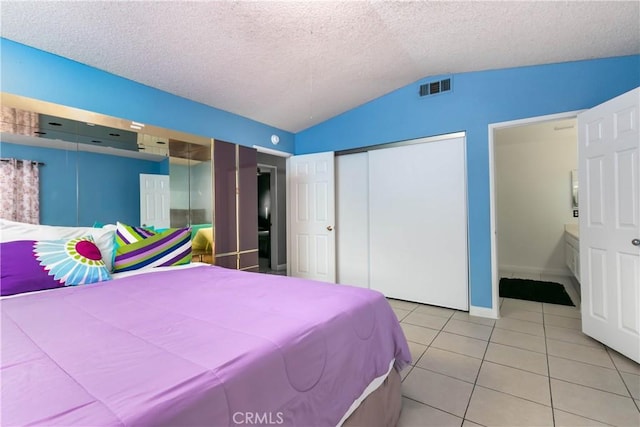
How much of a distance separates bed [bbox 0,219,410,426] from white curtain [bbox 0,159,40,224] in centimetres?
36

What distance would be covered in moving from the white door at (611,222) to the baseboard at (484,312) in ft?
2.37

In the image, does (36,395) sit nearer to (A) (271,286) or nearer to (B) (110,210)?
(A) (271,286)

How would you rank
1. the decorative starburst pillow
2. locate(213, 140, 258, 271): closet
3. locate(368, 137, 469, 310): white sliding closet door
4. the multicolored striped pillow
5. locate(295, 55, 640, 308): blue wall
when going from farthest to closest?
locate(368, 137, 469, 310): white sliding closet door → locate(213, 140, 258, 271): closet → locate(295, 55, 640, 308): blue wall → the multicolored striped pillow → the decorative starburst pillow

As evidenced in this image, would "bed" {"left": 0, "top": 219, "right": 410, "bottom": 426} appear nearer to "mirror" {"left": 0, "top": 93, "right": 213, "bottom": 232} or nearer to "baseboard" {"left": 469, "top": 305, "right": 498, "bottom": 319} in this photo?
"mirror" {"left": 0, "top": 93, "right": 213, "bottom": 232}

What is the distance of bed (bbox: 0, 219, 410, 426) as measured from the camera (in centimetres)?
64

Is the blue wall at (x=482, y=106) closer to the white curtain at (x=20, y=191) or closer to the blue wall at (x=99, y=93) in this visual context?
the blue wall at (x=99, y=93)

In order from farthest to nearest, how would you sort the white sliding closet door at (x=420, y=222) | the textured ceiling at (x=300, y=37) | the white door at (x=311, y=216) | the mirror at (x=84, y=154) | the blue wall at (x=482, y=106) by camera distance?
the white door at (x=311, y=216)
the white sliding closet door at (x=420, y=222)
the blue wall at (x=482, y=106)
the mirror at (x=84, y=154)
the textured ceiling at (x=300, y=37)

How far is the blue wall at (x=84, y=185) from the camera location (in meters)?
2.11

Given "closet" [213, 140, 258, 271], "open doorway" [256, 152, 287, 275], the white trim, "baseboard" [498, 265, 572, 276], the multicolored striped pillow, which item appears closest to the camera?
the multicolored striped pillow

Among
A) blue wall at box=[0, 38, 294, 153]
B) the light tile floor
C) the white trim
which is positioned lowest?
the light tile floor

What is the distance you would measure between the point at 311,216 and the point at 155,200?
2215 millimetres

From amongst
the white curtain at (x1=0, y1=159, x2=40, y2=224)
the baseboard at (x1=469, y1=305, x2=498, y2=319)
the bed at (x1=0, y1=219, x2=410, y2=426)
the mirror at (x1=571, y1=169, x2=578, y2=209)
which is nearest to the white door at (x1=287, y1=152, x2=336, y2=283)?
the baseboard at (x1=469, y1=305, x2=498, y2=319)

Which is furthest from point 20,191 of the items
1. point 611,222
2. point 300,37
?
point 611,222

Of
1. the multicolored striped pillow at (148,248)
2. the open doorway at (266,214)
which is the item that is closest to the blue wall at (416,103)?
the multicolored striped pillow at (148,248)
